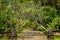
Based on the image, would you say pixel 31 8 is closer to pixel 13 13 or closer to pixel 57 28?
pixel 13 13

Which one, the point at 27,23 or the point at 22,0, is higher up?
the point at 22,0

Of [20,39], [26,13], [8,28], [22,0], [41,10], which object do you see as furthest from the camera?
[22,0]

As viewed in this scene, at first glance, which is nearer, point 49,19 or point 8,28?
point 8,28

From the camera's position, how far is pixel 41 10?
24047mm

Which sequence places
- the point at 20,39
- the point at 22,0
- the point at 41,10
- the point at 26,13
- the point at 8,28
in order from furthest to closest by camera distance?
1. the point at 22,0
2. the point at 41,10
3. the point at 26,13
4. the point at 8,28
5. the point at 20,39

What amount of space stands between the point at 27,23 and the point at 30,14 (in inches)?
89.7

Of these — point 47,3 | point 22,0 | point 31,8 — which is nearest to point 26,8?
point 31,8

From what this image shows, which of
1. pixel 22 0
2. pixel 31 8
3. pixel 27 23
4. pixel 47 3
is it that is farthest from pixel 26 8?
pixel 47 3

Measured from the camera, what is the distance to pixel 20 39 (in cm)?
1661

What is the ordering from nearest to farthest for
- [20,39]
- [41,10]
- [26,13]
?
[20,39] → [26,13] → [41,10]

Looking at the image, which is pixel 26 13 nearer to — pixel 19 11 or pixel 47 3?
pixel 19 11

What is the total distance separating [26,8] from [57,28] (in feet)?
14.0

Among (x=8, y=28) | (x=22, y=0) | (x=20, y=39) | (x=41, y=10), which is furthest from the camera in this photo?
(x=22, y=0)

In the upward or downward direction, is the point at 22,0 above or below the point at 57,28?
above
